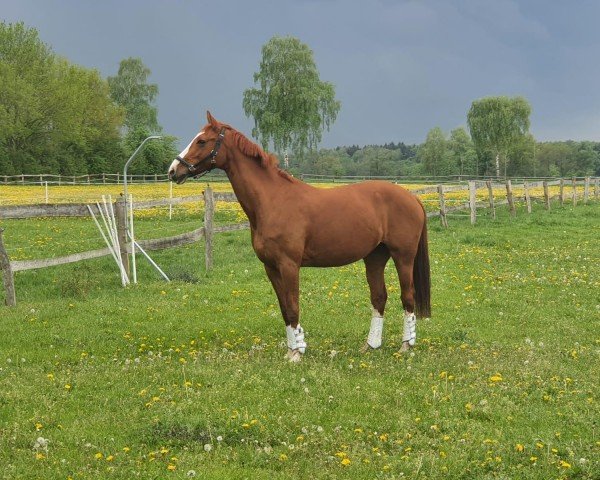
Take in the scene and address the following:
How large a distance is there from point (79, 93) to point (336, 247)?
72.0 meters

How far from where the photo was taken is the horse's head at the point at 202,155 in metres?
8.14

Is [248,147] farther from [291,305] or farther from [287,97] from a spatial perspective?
[287,97]

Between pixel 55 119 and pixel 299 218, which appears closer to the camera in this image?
pixel 299 218

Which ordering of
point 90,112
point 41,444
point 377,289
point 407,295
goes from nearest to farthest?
1. point 41,444
2. point 407,295
3. point 377,289
4. point 90,112

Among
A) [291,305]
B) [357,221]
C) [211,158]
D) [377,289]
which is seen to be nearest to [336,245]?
[357,221]

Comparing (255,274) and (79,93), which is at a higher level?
(79,93)

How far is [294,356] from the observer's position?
8.09m

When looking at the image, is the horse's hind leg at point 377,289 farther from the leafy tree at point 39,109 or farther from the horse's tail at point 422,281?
the leafy tree at point 39,109

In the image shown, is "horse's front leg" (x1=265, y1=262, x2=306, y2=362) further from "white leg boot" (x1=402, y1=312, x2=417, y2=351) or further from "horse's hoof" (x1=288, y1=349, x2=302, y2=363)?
"white leg boot" (x1=402, y1=312, x2=417, y2=351)

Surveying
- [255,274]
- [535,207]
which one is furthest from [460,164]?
[255,274]

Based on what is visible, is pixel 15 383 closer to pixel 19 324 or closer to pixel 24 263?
pixel 19 324

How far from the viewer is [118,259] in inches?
558

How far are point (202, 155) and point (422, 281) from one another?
151 inches

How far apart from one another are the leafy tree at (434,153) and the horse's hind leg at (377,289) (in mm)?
115670
